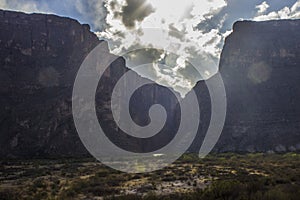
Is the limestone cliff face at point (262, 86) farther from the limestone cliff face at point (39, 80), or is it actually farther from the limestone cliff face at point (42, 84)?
the limestone cliff face at point (39, 80)

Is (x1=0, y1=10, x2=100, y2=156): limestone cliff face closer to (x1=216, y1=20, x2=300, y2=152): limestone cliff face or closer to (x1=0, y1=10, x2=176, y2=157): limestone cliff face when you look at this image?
(x1=0, y1=10, x2=176, y2=157): limestone cliff face

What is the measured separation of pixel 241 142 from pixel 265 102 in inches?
711

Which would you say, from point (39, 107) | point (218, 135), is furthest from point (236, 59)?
point (39, 107)

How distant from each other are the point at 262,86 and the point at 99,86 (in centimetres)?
5223

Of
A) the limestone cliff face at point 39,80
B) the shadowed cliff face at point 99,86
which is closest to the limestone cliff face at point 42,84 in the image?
the limestone cliff face at point 39,80

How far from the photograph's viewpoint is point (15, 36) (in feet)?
326

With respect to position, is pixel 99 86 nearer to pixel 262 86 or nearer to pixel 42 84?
pixel 42 84

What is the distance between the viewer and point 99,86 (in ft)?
337

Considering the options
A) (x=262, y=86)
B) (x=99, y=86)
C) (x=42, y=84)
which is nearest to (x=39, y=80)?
(x=42, y=84)

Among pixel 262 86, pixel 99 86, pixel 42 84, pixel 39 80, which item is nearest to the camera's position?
pixel 42 84

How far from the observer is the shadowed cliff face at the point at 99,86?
273 ft

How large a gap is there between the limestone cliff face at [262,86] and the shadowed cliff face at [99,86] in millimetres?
262

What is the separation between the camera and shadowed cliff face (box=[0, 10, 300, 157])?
273 ft

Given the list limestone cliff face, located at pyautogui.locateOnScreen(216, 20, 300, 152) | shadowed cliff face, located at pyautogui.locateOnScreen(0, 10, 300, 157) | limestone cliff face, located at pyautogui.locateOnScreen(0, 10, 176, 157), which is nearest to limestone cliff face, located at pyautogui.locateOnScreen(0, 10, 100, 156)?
limestone cliff face, located at pyautogui.locateOnScreen(0, 10, 176, 157)
